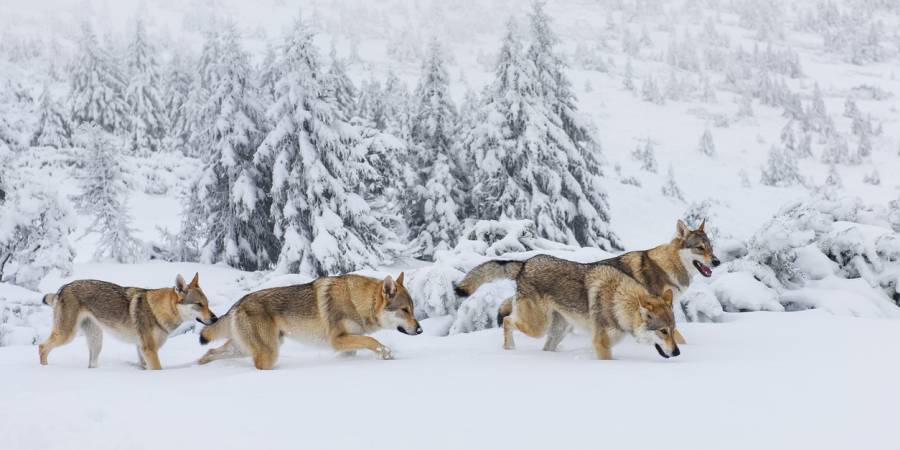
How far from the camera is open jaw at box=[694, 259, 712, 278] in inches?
289

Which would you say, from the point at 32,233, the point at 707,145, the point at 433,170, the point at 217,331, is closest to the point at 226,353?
the point at 217,331

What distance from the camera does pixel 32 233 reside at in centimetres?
1608

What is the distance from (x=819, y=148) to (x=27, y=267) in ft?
268

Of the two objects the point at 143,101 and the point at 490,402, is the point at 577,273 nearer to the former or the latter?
the point at 490,402

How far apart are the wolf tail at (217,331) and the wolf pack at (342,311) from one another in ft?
0.04

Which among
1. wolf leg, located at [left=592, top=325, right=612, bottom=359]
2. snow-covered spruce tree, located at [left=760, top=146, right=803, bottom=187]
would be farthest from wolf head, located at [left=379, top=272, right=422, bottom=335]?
snow-covered spruce tree, located at [left=760, top=146, right=803, bottom=187]

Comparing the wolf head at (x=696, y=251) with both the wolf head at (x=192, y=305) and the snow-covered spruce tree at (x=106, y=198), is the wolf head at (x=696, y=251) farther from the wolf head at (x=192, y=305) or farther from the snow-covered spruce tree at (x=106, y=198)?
the snow-covered spruce tree at (x=106, y=198)

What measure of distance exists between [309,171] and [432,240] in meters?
8.47

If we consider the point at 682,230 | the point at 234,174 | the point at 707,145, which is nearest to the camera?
the point at 682,230

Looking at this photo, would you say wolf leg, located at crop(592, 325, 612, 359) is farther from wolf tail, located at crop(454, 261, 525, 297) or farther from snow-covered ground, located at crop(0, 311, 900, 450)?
wolf tail, located at crop(454, 261, 525, 297)

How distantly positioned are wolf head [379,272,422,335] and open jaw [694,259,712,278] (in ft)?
11.9

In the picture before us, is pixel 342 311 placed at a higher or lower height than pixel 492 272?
lower

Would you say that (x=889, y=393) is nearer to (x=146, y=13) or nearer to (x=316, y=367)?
(x=316, y=367)

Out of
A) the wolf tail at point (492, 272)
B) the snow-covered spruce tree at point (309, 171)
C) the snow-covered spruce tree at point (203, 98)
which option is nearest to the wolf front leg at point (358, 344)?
the wolf tail at point (492, 272)
